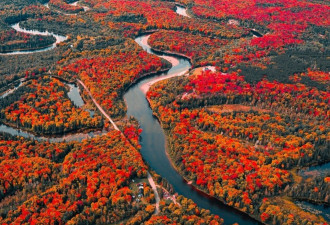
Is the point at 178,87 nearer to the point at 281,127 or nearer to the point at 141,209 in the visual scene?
the point at 281,127

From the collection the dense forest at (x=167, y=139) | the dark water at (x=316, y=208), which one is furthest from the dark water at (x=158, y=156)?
the dark water at (x=316, y=208)

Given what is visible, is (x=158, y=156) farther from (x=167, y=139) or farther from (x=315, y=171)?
(x=315, y=171)

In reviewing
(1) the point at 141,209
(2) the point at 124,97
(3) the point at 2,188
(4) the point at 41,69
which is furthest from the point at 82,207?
(4) the point at 41,69

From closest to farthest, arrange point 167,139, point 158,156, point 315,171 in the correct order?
1. point 315,171
2. point 158,156
3. point 167,139

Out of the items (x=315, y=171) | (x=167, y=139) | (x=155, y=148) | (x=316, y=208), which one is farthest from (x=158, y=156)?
(x=315, y=171)

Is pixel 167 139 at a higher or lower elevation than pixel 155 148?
higher

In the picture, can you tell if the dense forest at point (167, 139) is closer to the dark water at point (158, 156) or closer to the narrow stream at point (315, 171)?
the narrow stream at point (315, 171)
